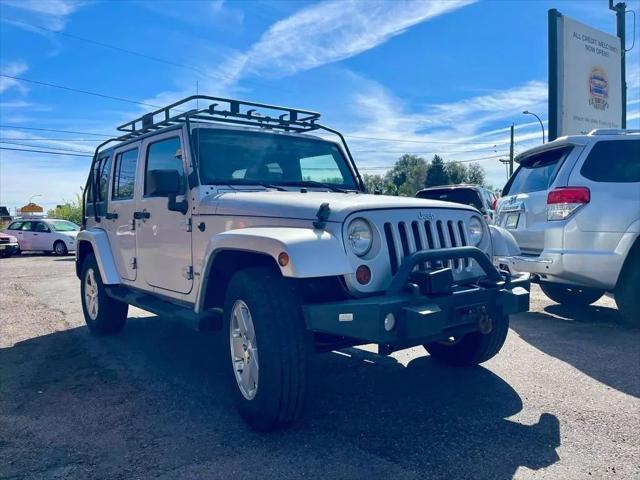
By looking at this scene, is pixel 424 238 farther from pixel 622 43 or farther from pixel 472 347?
pixel 622 43

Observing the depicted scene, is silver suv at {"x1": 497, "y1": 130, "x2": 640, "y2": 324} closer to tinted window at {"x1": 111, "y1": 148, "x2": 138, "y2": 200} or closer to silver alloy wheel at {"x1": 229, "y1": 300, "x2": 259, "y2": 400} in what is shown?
silver alloy wheel at {"x1": 229, "y1": 300, "x2": 259, "y2": 400}

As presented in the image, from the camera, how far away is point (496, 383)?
4230mm

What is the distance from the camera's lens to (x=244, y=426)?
3.47 meters

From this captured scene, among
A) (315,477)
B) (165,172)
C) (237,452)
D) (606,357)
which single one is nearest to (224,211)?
(165,172)

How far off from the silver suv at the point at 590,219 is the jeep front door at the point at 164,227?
11.2ft

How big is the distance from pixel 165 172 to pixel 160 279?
117 centimetres

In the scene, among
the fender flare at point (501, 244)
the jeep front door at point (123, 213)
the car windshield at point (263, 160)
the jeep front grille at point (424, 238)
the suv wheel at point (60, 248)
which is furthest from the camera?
the suv wheel at point (60, 248)

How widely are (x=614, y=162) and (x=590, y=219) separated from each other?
750 mm

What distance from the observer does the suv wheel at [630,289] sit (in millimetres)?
5570

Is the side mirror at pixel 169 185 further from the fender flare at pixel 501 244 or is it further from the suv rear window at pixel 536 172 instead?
the suv rear window at pixel 536 172

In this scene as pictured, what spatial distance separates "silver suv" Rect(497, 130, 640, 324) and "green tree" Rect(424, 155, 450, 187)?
61330 millimetres

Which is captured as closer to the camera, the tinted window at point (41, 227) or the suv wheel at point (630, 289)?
the suv wheel at point (630, 289)

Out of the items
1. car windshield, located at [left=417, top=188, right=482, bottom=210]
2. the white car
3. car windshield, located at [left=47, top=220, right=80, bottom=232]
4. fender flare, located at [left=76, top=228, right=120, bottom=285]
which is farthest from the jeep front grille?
car windshield, located at [left=47, top=220, right=80, bottom=232]

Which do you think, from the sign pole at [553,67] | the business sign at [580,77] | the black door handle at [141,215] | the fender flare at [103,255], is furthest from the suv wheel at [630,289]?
the sign pole at [553,67]
